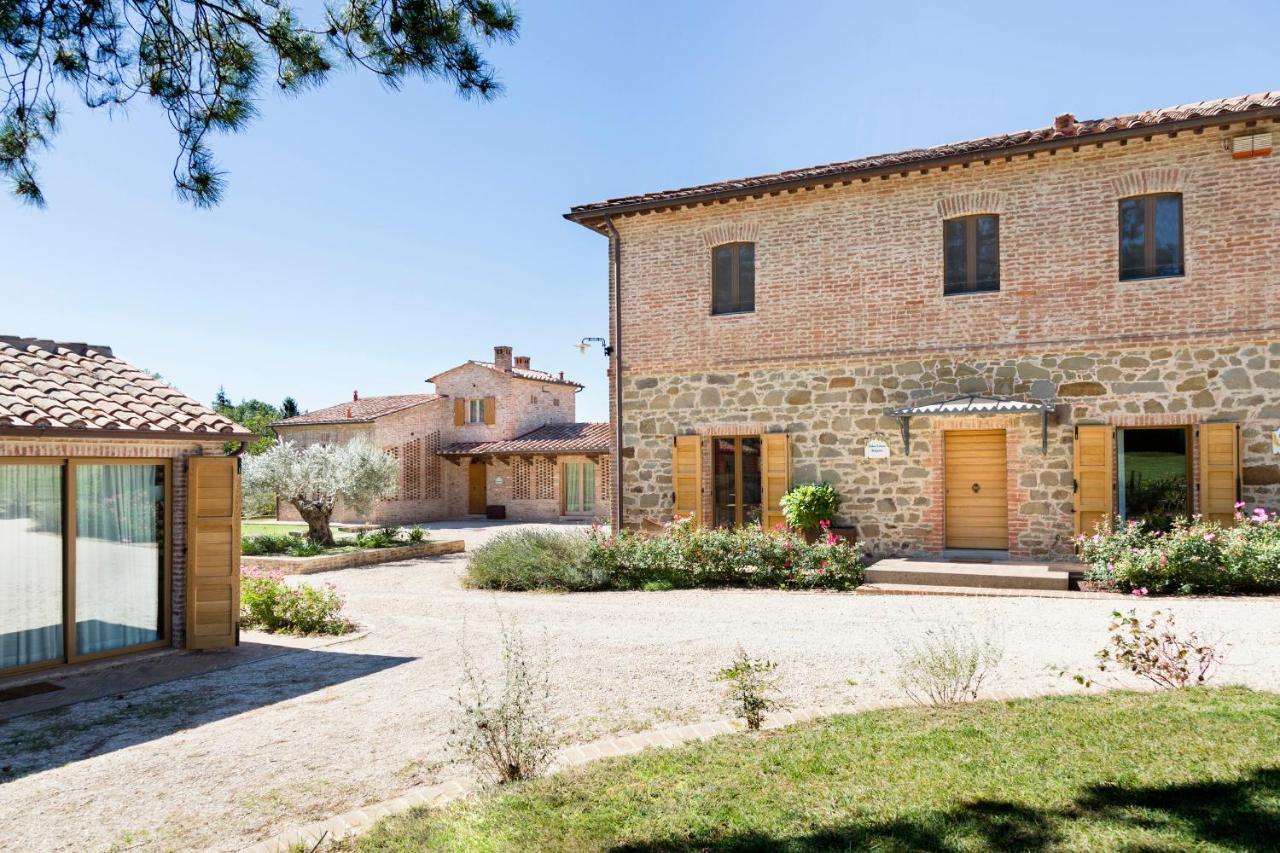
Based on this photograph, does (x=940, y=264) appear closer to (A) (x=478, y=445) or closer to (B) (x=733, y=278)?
(B) (x=733, y=278)

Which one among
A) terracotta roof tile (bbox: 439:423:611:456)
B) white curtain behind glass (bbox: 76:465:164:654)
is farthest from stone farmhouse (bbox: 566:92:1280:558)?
terracotta roof tile (bbox: 439:423:611:456)

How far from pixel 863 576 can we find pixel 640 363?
5348 mm

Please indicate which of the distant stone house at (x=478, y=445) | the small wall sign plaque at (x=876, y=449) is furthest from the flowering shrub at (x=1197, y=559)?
the distant stone house at (x=478, y=445)

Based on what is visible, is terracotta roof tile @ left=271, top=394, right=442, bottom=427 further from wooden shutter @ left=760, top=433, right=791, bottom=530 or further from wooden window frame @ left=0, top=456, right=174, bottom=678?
wooden window frame @ left=0, top=456, right=174, bottom=678

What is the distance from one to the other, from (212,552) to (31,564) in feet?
4.72

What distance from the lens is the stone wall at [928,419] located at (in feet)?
37.3

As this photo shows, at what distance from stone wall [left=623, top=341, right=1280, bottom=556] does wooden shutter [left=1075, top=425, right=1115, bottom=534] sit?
170 mm

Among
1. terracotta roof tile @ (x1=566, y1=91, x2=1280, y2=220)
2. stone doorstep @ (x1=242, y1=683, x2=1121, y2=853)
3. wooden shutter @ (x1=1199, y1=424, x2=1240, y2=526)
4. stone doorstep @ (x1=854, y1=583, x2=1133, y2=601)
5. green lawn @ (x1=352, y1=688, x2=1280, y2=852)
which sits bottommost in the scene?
stone doorstep @ (x1=854, y1=583, x2=1133, y2=601)

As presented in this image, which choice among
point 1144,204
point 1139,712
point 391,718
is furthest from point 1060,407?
point 391,718

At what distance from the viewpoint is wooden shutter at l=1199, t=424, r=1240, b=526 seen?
1117 centimetres

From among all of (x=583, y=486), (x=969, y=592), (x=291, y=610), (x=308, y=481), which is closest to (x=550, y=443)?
(x=583, y=486)

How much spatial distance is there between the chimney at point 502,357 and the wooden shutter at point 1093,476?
2344cm

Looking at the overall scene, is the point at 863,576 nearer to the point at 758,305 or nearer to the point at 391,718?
the point at 758,305

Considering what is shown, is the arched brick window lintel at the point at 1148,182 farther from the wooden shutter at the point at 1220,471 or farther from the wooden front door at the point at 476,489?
the wooden front door at the point at 476,489
